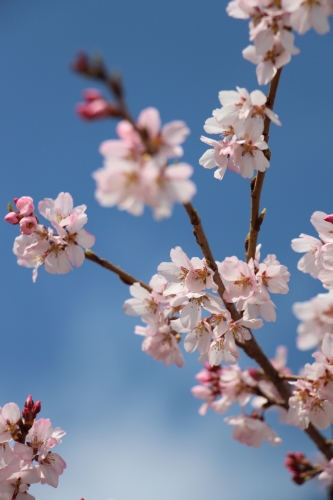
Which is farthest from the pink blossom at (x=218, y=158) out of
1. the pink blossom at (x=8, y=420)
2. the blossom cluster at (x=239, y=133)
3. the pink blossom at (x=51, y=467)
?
the pink blossom at (x=51, y=467)

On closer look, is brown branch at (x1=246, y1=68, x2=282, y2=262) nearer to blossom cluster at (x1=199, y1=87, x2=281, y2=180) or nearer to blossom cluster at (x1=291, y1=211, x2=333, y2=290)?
blossom cluster at (x1=199, y1=87, x2=281, y2=180)

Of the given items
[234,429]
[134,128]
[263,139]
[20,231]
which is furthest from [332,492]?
[134,128]

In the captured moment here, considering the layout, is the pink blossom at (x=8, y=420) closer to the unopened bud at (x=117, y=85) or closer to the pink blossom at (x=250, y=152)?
the pink blossom at (x=250, y=152)

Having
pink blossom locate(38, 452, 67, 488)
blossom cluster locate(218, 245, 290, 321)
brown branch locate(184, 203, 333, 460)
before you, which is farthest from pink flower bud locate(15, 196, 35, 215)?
pink blossom locate(38, 452, 67, 488)

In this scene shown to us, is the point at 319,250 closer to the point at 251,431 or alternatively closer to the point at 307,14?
the point at 307,14

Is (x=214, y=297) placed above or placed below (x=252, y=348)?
above

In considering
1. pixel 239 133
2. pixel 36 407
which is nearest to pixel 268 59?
pixel 239 133
